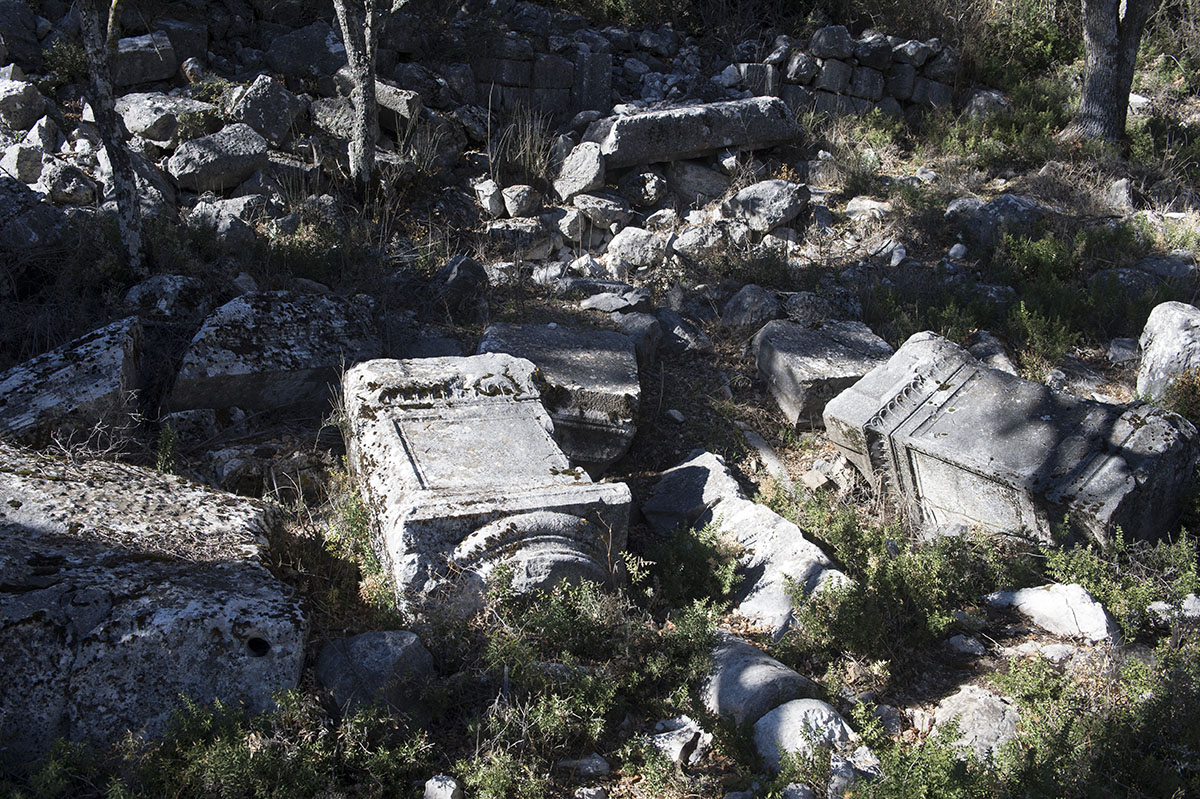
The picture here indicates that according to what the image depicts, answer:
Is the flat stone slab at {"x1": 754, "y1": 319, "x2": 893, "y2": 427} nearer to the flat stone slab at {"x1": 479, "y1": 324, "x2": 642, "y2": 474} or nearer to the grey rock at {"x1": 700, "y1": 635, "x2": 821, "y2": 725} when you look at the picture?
the flat stone slab at {"x1": 479, "y1": 324, "x2": 642, "y2": 474}

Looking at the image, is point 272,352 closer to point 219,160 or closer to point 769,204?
point 219,160

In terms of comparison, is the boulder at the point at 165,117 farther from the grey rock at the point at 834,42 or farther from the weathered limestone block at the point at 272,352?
the grey rock at the point at 834,42

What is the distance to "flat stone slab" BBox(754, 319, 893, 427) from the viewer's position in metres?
4.94

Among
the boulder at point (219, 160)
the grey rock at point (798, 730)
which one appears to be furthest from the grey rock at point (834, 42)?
the grey rock at point (798, 730)

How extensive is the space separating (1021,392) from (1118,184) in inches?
187

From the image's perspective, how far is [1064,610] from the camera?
334cm

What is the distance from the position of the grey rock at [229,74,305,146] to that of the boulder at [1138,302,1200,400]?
6760 millimetres

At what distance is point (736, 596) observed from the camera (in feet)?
12.1

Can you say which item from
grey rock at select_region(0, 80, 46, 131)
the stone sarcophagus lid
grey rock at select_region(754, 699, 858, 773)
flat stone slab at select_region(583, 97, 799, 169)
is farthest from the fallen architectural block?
grey rock at select_region(0, 80, 46, 131)

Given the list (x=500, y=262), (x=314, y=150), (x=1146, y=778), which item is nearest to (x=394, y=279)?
(x=500, y=262)

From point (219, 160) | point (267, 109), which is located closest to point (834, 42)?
point (267, 109)

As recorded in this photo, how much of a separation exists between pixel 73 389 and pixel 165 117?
4186mm

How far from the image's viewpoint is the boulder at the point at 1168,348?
16.1 ft

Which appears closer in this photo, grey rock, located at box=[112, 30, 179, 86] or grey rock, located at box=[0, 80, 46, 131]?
grey rock, located at box=[0, 80, 46, 131]
